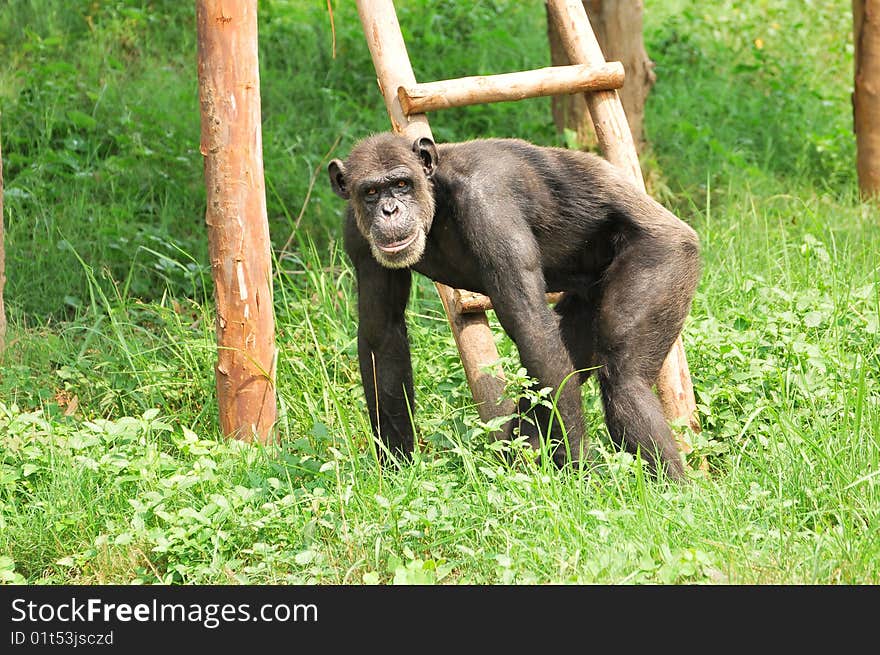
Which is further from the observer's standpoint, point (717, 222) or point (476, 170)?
point (717, 222)

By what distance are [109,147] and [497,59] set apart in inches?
155

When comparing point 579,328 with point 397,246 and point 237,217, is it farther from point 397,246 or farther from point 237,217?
point 237,217

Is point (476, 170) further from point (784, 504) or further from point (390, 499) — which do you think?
point (784, 504)

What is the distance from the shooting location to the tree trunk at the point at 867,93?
27.6ft

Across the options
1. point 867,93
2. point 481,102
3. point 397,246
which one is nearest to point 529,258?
point 397,246

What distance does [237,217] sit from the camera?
207 inches

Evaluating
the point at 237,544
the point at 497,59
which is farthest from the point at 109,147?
the point at 237,544

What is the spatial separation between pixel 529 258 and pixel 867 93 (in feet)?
16.3

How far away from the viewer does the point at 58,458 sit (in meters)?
4.85

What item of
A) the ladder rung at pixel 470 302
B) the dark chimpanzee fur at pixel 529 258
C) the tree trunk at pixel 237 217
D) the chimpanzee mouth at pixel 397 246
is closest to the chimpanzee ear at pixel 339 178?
the dark chimpanzee fur at pixel 529 258

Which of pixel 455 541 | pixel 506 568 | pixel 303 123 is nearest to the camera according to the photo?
pixel 506 568

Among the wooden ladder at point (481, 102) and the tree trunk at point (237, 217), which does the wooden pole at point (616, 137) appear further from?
the tree trunk at point (237, 217)

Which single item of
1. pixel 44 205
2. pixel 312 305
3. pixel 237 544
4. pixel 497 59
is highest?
pixel 497 59

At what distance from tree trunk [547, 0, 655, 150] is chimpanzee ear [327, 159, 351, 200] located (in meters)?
3.57
